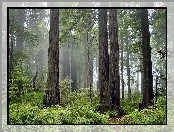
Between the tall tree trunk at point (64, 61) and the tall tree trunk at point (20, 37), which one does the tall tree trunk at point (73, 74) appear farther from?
the tall tree trunk at point (20, 37)

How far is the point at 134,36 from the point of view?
6488 mm

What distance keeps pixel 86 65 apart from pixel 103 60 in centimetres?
45

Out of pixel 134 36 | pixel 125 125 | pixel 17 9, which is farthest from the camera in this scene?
pixel 134 36

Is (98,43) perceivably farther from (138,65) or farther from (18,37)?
(18,37)

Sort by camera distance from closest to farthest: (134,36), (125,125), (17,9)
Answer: (125,125) → (17,9) → (134,36)

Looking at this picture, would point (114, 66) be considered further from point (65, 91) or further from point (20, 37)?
point (20, 37)

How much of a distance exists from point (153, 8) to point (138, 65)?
139cm

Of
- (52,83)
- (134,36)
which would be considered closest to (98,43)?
(134,36)

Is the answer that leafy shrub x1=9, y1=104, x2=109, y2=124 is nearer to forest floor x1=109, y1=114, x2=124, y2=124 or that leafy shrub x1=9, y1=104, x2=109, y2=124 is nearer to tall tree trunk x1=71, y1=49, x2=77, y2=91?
forest floor x1=109, y1=114, x2=124, y2=124

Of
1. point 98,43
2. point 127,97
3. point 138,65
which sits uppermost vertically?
point 98,43

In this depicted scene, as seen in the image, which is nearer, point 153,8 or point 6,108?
point 6,108

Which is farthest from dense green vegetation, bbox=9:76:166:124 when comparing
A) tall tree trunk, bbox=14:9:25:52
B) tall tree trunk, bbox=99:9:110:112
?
tall tree trunk, bbox=14:9:25:52

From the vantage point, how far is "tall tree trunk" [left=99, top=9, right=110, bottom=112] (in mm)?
6077

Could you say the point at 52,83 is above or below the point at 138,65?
below
